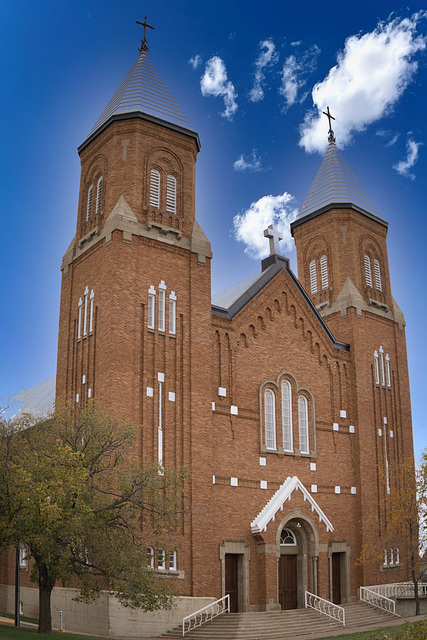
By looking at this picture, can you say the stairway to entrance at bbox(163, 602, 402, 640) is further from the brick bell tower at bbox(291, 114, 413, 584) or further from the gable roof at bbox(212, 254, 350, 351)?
the gable roof at bbox(212, 254, 350, 351)

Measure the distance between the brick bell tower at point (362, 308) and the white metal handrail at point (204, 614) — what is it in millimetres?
10260

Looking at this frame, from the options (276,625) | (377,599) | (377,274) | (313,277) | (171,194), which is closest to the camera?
(276,625)

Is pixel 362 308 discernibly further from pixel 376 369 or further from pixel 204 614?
pixel 204 614

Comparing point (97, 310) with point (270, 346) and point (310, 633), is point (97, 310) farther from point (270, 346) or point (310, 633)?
point (310, 633)

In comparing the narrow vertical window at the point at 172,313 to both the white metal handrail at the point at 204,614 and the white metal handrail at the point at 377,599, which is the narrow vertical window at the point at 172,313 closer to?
the white metal handrail at the point at 204,614

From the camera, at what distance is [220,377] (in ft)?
102

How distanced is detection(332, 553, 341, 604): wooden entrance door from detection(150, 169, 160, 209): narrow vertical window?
19062mm

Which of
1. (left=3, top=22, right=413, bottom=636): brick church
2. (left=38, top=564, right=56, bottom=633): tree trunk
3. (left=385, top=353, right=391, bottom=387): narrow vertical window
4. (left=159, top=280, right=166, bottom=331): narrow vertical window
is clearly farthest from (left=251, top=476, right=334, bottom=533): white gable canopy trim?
(left=38, top=564, right=56, bottom=633): tree trunk

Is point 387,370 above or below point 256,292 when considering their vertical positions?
below

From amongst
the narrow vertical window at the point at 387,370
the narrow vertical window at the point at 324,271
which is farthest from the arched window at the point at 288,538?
the narrow vertical window at the point at 324,271

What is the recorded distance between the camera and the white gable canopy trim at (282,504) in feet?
97.4

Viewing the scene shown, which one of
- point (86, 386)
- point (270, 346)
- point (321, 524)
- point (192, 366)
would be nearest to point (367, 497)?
point (321, 524)

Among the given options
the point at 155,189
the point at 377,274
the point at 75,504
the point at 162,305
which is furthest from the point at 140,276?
the point at 377,274

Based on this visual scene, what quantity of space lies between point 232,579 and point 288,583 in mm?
3207
